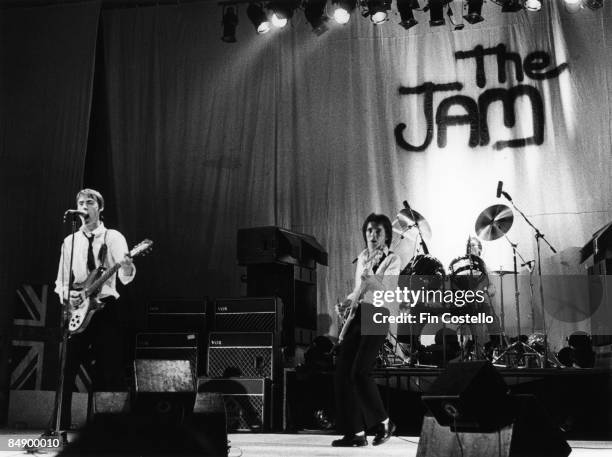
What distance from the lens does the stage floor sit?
4039 mm

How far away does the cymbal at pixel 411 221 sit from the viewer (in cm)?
736

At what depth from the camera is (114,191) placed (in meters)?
8.08

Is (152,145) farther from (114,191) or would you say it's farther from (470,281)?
(470,281)

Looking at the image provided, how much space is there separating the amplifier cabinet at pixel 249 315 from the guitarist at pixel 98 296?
51.8 inches

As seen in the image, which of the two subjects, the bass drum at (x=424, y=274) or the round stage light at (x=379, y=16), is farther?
the round stage light at (x=379, y=16)

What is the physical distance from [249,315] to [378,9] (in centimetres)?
302

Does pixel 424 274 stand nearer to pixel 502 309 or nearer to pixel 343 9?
pixel 502 309

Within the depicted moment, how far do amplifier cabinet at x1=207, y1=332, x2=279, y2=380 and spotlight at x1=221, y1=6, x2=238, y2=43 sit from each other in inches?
120

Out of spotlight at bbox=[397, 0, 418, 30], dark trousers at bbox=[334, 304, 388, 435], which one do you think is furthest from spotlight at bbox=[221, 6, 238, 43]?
dark trousers at bbox=[334, 304, 388, 435]

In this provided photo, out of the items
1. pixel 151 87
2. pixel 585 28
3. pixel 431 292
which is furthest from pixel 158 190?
pixel 585 28

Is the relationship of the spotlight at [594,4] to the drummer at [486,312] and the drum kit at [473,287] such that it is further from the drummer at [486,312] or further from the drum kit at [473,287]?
the drummer at [486,312]

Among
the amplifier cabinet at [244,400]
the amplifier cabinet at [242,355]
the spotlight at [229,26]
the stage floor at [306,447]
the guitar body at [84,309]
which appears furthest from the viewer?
the spotlight at [229,26]

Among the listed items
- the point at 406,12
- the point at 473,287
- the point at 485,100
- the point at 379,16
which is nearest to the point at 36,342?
the point at 473,287

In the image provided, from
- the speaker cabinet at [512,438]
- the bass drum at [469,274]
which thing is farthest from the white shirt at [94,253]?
the bass drum at [469,274]
